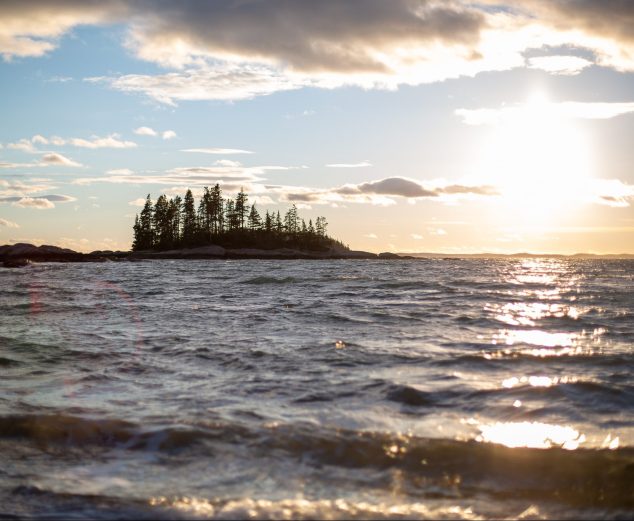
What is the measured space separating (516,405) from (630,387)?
1.96 m

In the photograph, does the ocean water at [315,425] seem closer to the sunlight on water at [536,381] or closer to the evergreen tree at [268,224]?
the sunlight on water at [536,381]

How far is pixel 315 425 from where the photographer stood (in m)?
5.50

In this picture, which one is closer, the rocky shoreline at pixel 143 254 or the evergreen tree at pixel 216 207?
the rocky shoreline at pixel 143 254

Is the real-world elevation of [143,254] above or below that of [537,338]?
above

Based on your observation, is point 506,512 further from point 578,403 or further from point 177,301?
point 177,301

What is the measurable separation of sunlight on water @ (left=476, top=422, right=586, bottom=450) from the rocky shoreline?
60.1 metres

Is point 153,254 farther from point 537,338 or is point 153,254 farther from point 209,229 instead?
point 537,338

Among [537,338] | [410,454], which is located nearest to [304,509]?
[410,454]

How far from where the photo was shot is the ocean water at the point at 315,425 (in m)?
4.04

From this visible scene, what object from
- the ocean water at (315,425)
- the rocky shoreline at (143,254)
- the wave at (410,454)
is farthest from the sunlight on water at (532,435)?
the rocky shoreline at (143,254)

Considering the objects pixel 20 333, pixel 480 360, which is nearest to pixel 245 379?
pixel 480 360

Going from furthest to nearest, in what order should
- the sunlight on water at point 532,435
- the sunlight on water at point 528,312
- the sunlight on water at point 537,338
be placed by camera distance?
the sunlight on water at point 528,312, the sunlight on water at point 537,338, the sunlight on water at point 532,435

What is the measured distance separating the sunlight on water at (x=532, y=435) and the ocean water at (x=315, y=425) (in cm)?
3

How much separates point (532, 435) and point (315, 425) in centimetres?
201
